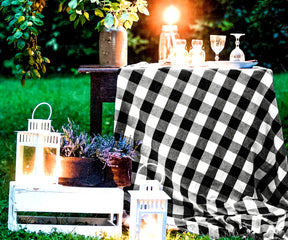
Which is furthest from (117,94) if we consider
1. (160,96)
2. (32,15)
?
(32,15)

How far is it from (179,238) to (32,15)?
1.53 m

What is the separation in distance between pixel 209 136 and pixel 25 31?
121 centimetres

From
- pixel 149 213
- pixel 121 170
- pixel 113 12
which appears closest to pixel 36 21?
pixel 113 12

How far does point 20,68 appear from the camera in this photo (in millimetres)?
3639

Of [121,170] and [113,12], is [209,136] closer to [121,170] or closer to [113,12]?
[121,170]

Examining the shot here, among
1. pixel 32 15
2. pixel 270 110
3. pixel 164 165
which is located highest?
pixel 32 15

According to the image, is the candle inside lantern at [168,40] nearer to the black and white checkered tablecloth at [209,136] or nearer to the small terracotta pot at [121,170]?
the black and white checkered tablecloth at [209,136]

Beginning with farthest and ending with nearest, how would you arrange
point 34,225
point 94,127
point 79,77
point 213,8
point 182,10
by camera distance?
point 79,77 → point 213,8 → point 182,10 → point 94,127 → point 34,225

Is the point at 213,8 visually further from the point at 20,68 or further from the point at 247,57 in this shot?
the point at 20,68

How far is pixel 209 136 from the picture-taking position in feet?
10.5

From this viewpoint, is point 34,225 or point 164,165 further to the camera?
point 164,165

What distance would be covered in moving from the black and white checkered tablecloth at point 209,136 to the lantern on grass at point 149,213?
0.37m

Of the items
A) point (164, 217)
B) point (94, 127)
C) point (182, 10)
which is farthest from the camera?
point (182, 10)

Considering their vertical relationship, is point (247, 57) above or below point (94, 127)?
above
